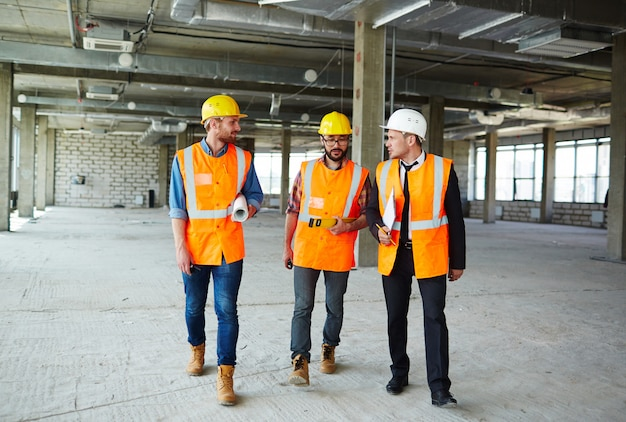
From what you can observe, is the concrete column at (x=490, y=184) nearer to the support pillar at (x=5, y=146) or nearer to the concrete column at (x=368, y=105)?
the concrete column at (x=368, y=105)

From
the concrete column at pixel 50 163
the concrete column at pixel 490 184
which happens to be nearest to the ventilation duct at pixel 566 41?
the concrete column at pixel 490 184

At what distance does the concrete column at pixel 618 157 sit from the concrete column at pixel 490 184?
1269 cm

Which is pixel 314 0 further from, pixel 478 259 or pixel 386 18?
pixel 478 259

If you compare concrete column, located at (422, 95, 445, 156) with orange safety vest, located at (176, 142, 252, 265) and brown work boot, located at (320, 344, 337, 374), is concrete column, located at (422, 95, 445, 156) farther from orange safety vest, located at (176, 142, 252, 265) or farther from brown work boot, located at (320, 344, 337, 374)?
orange safety vest, located at (176, 142, 252, 265)

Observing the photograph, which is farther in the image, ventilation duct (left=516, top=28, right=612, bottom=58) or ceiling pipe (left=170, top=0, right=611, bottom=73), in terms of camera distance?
ceiling pipe (left=170, top=0, right=611, bottom=73)

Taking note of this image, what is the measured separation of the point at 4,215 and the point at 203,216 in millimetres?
12211

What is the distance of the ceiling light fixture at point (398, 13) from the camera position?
7.06 metres

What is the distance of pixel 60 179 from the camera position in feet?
99.2

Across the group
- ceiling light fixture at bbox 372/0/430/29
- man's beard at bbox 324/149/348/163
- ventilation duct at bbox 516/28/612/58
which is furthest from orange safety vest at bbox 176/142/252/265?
ventilation duct at bbox 516/28/612/58

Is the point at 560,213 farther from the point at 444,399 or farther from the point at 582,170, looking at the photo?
the point at 444,399

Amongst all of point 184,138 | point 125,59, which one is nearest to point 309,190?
point 125,59

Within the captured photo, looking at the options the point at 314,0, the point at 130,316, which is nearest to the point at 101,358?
the point at 130,316

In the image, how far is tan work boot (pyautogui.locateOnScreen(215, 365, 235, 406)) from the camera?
10.2 feet

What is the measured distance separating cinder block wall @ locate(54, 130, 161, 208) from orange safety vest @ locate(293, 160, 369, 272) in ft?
91.6
